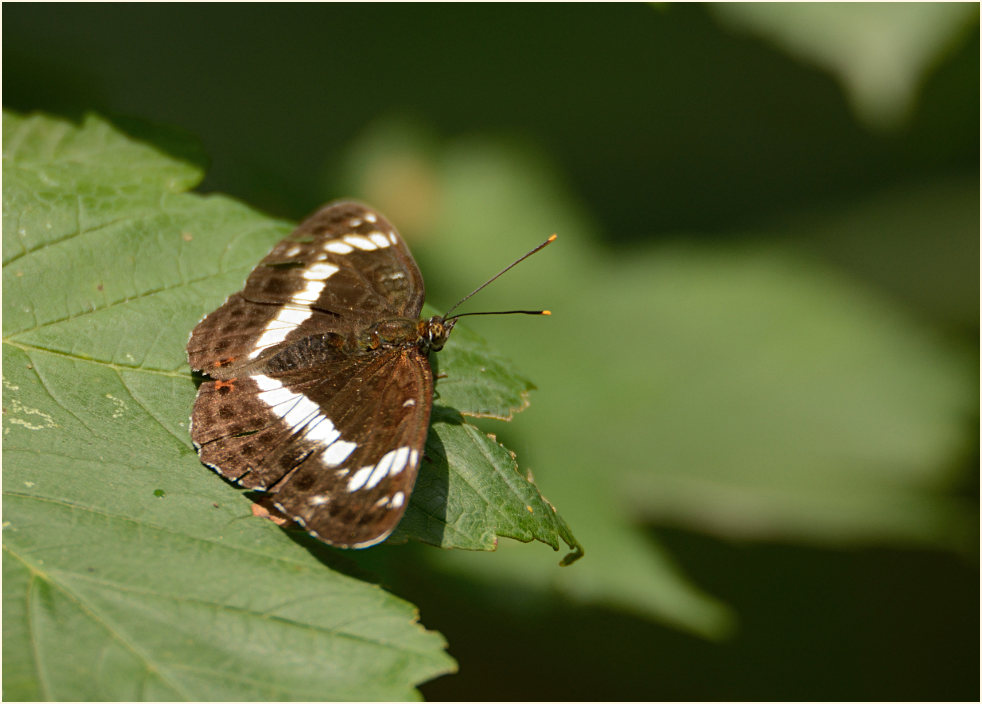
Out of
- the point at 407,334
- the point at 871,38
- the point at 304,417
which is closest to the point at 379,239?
the point at 407,334

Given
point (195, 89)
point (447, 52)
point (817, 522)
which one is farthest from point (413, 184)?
point (817, 522)

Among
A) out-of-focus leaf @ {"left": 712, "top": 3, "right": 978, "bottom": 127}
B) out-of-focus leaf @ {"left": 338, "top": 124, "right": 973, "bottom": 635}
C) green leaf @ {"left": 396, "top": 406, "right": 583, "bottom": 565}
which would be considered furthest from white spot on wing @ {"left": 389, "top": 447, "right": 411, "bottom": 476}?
out-of-focus leaf @ {"left": 338, "top": 124, "right": 973, "bottom": 635}

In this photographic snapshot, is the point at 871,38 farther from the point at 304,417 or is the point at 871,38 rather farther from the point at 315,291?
the point at 304,417

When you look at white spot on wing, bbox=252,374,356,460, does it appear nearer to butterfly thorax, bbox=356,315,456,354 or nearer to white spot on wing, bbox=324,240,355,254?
butterfly thorax, bbox=356,315,456,354

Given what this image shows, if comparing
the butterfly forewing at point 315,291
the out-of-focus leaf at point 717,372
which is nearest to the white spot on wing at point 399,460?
the butterfly forewing at point 315,291

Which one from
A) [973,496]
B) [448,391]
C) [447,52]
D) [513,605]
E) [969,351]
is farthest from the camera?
[447,52]

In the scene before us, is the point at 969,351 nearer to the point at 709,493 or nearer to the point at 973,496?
the point at 973,496

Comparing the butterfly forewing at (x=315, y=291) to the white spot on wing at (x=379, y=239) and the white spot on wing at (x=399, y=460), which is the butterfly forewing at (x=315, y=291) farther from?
the white spot on wing at (x=399, y=460)
